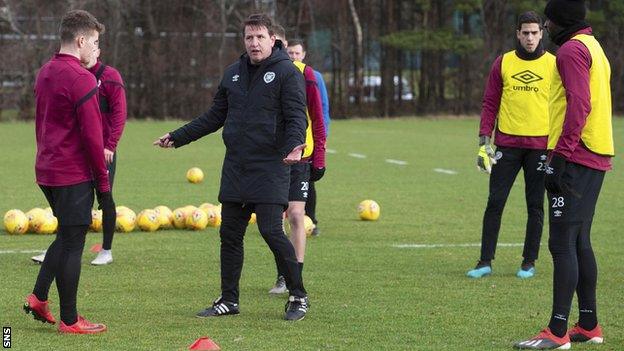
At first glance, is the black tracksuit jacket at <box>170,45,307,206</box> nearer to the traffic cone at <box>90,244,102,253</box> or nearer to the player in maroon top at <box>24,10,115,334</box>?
the player in maroon top at <box>24,10,115,334</box>

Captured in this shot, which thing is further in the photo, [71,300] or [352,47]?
[352,47]

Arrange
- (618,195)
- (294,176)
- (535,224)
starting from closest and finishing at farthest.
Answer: (294,176)
(535,224)
(618,195)

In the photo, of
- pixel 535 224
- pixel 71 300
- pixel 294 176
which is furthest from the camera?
pixel 535 224

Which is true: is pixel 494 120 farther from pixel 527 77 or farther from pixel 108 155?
pixel 108 155

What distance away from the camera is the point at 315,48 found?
42.3m

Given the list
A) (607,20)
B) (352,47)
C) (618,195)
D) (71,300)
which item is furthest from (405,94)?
(71,300)

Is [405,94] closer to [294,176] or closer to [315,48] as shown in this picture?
[315,48]

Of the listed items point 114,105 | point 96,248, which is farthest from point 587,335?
point 96,248

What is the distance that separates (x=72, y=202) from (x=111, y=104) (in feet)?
10.0

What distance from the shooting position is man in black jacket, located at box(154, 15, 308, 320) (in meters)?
8.21

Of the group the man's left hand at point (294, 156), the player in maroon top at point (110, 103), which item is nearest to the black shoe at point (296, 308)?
the man's left hand at point (294, 156)

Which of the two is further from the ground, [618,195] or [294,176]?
[294,176]

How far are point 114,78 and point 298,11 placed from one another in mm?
32761

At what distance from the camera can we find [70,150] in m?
7.52
